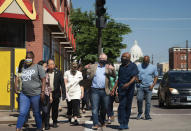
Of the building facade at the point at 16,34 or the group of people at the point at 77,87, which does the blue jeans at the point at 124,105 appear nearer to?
the group of people at the point at 77,87

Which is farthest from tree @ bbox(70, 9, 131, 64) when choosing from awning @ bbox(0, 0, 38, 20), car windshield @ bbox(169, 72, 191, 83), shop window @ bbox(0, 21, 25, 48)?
awning @ bbox(0, 0, 38, 20)

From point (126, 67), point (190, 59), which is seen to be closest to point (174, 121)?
point (126, 67)

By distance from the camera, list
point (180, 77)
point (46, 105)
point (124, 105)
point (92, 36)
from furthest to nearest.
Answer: point (92, 36), point (180, 77), point (46, 105), point (124, 105)

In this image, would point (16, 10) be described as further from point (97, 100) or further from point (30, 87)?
point (30, 87)

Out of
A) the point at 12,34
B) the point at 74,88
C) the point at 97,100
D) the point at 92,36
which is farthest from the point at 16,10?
the point at 92,36

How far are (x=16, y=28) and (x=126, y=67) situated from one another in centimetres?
679

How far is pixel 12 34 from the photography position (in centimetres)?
1463

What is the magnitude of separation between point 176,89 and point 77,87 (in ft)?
19.2

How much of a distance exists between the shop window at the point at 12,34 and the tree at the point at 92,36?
14461 mm

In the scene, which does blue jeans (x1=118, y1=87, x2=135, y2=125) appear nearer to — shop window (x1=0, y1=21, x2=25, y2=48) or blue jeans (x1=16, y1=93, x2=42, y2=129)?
blue jeans (x1=16, y1=93, x2=42, y2=129)

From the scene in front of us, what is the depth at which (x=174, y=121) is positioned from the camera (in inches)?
422

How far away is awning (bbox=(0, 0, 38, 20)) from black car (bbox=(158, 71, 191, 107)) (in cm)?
593

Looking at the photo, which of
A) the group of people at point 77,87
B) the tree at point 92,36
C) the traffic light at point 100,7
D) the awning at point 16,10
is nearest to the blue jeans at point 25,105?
the group of people at point 77,87

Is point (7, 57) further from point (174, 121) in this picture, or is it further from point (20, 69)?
point (174, 121)
